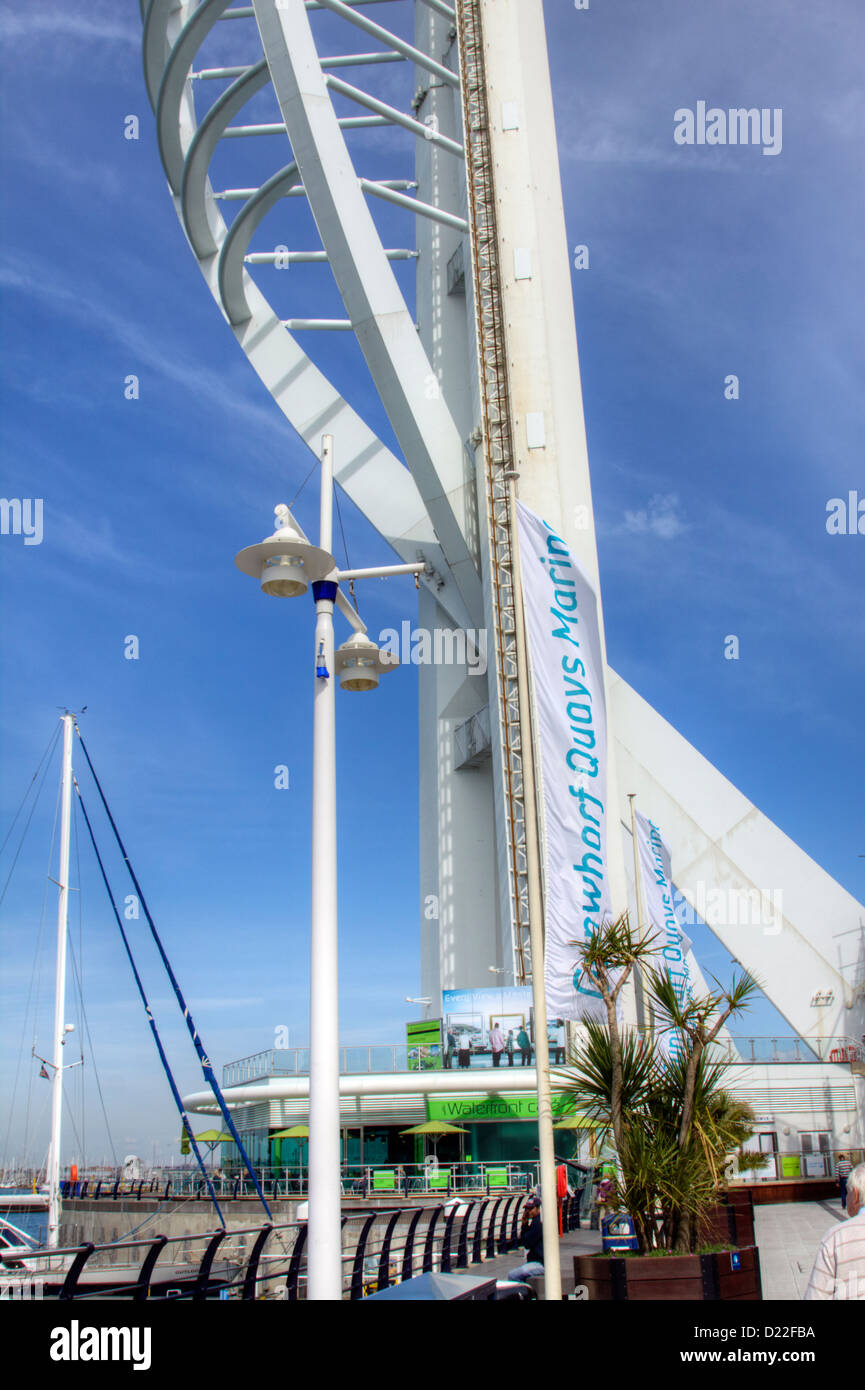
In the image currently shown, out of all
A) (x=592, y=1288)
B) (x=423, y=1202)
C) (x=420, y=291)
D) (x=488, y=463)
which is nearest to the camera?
(x=592, y=1288)

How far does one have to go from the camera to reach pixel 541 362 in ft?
102

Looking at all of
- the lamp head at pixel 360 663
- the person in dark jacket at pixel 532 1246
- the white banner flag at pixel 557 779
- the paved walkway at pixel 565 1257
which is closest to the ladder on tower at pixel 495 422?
the paved walkway at pixel 565 1257

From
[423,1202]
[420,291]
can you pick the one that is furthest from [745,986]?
[420,291]

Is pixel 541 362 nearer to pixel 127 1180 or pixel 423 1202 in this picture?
pixel 423 1202

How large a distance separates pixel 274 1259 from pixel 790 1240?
10250 millimetres

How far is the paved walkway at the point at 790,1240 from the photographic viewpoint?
1135 centimetres

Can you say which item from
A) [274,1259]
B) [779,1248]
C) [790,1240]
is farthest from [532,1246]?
[790,1240]

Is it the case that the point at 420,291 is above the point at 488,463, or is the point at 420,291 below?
above

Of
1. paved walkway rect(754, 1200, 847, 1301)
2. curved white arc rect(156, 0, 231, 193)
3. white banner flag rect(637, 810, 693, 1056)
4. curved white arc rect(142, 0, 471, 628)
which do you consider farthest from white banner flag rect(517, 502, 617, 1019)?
curved white arc rect(142, 0, 471, 628)

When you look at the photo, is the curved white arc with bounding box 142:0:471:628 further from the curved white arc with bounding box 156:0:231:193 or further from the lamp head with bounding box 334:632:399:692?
the lamp head with bounding box 334:632:399:692

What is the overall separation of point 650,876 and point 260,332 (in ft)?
71.5

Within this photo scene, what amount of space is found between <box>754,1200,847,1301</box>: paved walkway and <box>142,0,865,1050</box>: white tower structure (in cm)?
796

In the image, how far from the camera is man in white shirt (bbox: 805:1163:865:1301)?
350 cm
